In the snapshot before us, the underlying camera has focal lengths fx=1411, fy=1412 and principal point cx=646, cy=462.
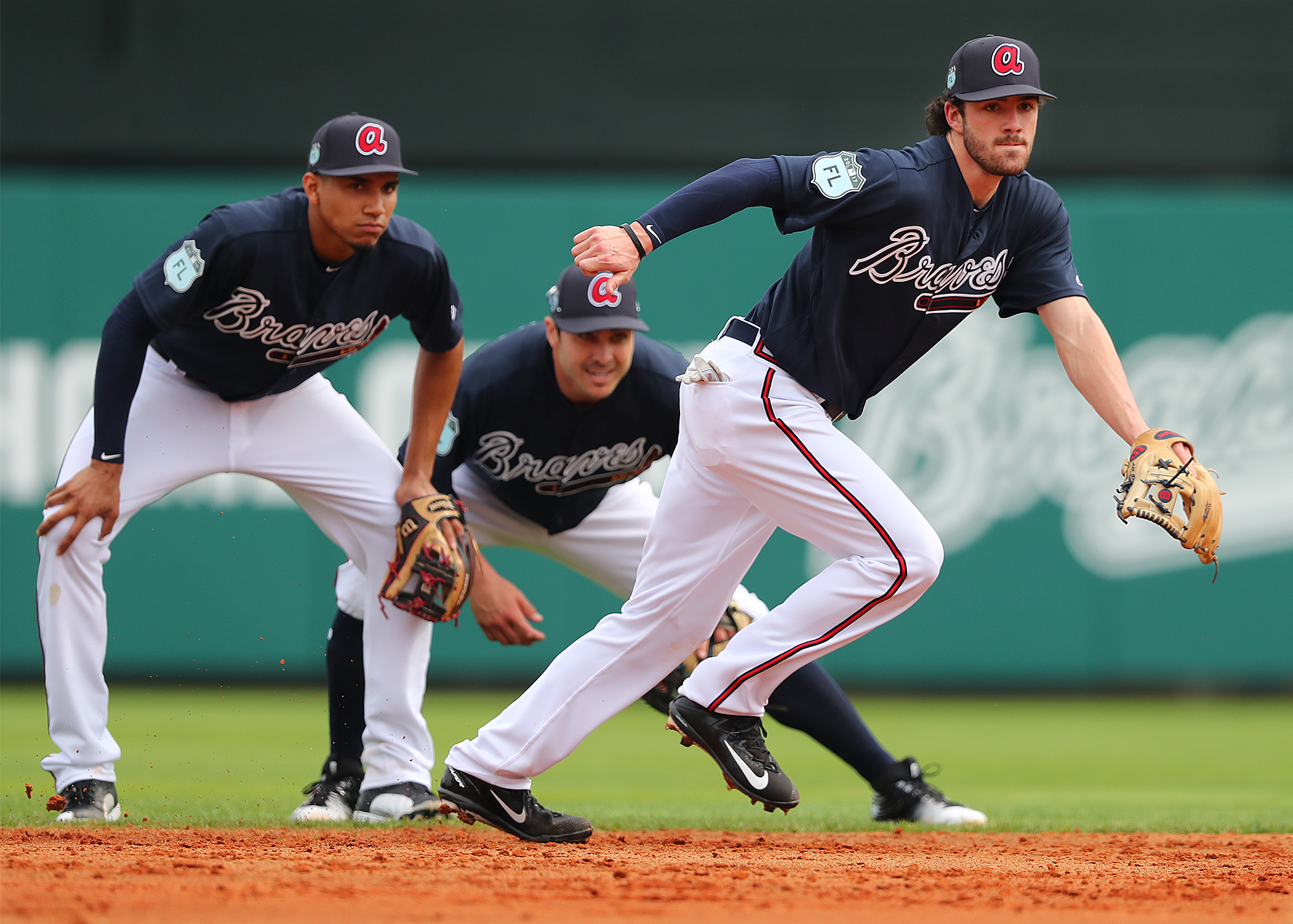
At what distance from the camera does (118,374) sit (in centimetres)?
369

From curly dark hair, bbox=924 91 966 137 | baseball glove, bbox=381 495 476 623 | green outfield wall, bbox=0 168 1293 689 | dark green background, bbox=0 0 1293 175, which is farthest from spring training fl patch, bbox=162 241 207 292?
dark green background, bbox=0 0 1293 175

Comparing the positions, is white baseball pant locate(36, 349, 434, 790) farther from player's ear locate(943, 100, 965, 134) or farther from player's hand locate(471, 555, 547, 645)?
player's ear locate(943, 100, 965, 134)

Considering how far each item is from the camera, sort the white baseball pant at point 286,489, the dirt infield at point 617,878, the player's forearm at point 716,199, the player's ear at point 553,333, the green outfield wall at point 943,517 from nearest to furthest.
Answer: the dirt infield at point 617,878, the player's forearm at point 716,199, the white baseball pant at point 286,489, the player's ear at point 553,333, the green outfield wall at point 943,517

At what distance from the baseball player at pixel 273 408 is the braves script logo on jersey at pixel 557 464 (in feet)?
0.69

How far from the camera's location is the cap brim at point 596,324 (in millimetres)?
3977

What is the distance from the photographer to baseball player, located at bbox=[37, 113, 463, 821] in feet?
12.1

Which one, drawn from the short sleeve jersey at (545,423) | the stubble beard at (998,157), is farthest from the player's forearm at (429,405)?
the stubble beard at (998,157)

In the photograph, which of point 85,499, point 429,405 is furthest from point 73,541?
point 429,405

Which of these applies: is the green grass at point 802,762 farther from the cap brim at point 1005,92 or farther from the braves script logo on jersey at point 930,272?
the cap brim at point 1005,92

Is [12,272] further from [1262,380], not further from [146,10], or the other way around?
[1262,380]

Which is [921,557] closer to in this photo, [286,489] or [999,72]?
[999,72]

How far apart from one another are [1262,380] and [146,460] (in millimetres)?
6805

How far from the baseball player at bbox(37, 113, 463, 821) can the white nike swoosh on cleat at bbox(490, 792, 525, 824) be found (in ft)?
2.08

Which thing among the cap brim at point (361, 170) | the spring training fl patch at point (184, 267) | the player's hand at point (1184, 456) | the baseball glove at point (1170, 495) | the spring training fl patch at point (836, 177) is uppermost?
the cap brim at point (361, 170)
